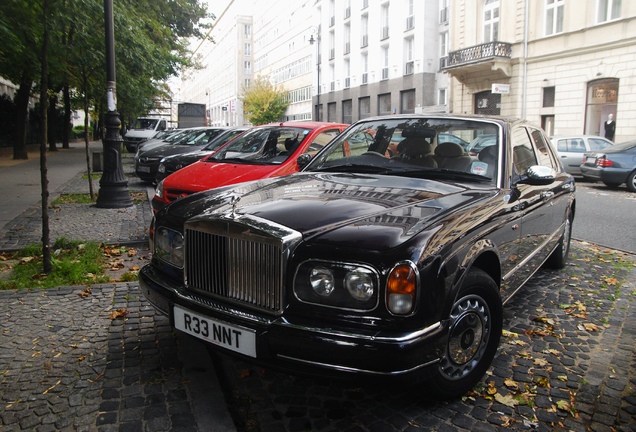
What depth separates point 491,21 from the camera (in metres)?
29.3

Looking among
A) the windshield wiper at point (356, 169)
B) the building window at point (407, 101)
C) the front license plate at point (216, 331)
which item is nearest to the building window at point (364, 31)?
the building window at point (407, 101)

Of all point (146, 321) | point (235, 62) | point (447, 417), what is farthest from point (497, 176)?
point (235, 62)

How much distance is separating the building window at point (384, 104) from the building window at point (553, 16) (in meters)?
16.2

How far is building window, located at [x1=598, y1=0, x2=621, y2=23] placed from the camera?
22.3m

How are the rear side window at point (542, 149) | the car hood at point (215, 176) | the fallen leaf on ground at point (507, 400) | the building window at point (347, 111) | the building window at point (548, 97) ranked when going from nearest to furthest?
the fallen leaf on ground at point (507, 400) → the rear side window at point (542, 149) → the car hood at point (215, 176) → the building window at point (548, 97) → the building window at point (347, 111)

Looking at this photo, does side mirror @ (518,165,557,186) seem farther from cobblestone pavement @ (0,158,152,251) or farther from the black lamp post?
the black lamp post

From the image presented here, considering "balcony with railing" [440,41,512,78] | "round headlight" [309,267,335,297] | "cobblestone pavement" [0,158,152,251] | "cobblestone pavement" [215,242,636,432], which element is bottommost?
"cobblestone pavement" [215,242,636,432]

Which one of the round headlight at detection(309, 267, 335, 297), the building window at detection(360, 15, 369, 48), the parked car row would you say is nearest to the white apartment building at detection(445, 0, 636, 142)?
the parked car row

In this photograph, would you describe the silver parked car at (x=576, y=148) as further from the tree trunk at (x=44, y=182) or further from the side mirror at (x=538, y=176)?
the tree trunk at (x=44, y=182)

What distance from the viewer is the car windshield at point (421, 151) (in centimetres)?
383

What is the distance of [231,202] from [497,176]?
76.6 inches

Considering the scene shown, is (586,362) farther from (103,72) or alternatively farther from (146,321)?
(103,72)

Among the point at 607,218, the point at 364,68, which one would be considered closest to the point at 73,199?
the point at 607,218

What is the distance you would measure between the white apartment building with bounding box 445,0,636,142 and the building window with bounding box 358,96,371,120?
13012 millimetres
